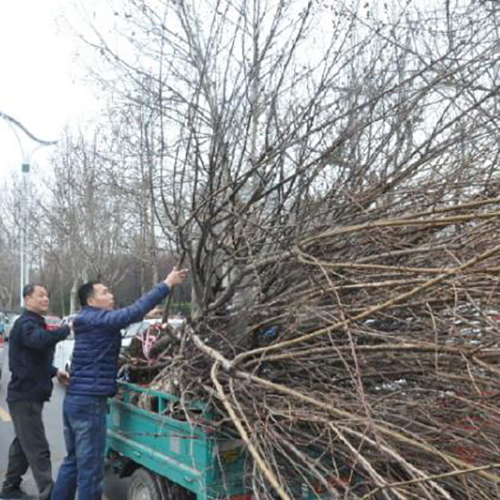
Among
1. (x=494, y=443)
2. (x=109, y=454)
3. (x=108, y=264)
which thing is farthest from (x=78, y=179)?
(x=494, y=443)

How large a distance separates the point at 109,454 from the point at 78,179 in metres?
15.9

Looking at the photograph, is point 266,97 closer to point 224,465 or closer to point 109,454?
point 224,465

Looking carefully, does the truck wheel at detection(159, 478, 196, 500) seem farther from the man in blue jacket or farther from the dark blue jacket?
the dark blue jacket

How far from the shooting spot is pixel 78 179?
65.1 ft

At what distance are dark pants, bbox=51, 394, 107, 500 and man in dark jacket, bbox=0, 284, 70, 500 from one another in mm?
656

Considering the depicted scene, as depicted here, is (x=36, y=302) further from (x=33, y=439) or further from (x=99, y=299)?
(x=33, y=439)

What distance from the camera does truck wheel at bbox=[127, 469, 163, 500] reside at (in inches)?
165

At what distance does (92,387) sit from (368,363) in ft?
6.74

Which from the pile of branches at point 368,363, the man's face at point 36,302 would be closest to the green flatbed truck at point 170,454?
the pile of branches at point 368,363

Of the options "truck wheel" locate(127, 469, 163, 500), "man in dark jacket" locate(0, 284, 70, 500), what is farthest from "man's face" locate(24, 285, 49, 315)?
"truck wheel" locate(127, 469, 163, 500)

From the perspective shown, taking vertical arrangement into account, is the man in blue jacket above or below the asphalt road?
above

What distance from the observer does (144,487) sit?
4.36 m

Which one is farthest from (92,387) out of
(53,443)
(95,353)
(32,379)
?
(53,443)

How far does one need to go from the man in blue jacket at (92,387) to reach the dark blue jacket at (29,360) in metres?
0.70
